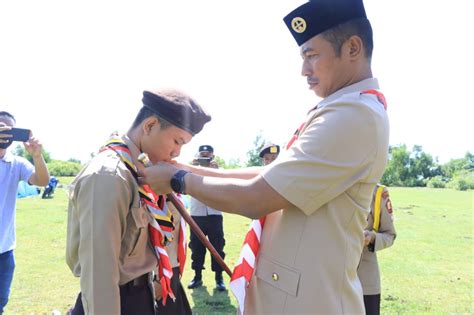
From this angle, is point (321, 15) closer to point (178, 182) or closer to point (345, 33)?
point (345, 33)

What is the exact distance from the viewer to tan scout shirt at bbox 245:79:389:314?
1977 mm

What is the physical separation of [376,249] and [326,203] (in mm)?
2429

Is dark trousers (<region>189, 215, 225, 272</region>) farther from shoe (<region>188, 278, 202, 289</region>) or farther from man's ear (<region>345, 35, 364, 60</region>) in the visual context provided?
man's ear (<region>345, 35, 364, 60</region>)

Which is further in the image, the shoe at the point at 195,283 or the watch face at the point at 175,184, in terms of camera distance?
the shoe at the point at 195,283

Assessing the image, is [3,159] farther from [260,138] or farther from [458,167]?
[458,167]

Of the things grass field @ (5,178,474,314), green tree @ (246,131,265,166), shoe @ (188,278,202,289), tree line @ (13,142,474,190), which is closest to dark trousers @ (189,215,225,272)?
shoe @ (188,278,202,289)

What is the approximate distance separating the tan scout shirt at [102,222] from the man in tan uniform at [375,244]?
2.61 meters

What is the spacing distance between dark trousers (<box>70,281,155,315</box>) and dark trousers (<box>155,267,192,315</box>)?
49 centimetres

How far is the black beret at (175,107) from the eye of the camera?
8.17ft

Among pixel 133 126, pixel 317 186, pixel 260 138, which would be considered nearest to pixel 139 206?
pixel 133 126

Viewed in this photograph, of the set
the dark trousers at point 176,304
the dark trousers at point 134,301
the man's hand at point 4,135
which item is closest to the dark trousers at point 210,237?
the man's hand at point 4,135

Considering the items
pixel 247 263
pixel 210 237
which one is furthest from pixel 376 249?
pixel 210 237

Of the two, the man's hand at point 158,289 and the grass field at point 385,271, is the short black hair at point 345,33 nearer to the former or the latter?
the man's hand at point 158,289

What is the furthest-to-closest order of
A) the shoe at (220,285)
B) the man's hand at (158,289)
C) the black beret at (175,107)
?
the shoe at (220,285) → the man's hand at (158,289) → the black beret at (175,107)
